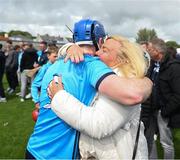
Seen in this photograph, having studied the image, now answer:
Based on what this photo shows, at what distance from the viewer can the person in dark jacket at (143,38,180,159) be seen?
4977 mm

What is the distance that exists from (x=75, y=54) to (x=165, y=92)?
2922 millimetres

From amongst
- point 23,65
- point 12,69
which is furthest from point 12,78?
point 23,65

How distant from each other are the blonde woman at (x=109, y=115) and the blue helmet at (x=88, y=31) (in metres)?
0.10

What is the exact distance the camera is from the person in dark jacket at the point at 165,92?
16.3 feet

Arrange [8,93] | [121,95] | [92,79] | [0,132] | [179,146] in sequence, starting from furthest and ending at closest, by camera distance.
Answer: [8,93] < [0,132] < [179,146] < [92,79] < [121,95]

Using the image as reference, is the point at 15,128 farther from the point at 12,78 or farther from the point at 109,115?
the point at 12,78

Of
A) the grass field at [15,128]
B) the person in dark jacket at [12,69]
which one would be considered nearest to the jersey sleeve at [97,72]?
the grass field at [15,128]

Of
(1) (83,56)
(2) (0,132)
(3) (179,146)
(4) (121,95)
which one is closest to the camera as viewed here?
(4) (121,95)

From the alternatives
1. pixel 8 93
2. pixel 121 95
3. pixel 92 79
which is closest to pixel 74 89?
pixel 92 79

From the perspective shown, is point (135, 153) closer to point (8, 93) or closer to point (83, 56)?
point (83, 56)

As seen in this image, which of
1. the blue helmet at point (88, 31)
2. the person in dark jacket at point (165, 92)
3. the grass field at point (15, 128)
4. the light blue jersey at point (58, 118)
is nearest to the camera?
the light blue jersey at point (58, 118)

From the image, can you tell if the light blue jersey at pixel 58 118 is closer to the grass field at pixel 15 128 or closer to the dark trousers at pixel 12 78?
the grass field at pixel 15 128

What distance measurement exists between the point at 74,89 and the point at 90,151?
0.38m

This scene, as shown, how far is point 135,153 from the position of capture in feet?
7.63
